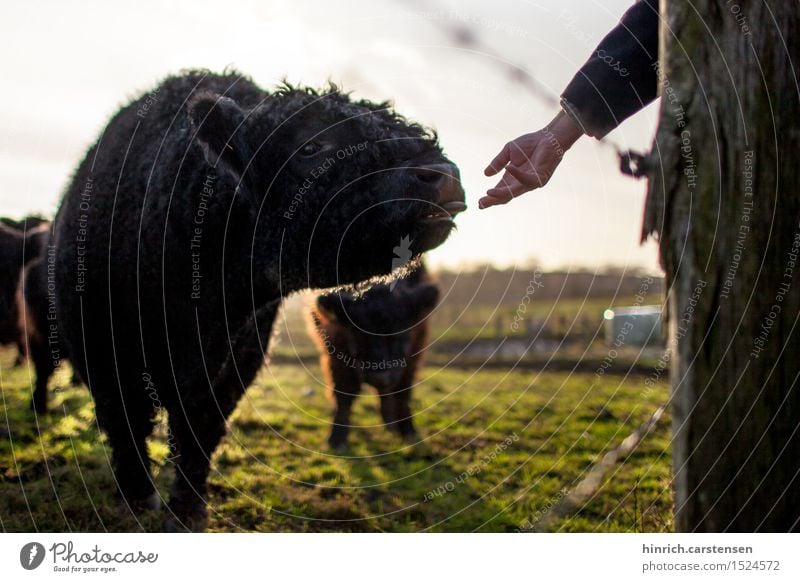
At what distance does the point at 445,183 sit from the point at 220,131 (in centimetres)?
146

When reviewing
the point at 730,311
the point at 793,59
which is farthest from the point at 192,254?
the point at 793,59

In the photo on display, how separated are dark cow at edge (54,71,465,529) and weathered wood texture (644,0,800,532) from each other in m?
1.30

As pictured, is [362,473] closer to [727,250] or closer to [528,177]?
[528,177]

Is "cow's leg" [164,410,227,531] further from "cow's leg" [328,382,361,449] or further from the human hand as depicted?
"cow's leg" [328,382,361,449]

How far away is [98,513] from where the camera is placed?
527 centimetres

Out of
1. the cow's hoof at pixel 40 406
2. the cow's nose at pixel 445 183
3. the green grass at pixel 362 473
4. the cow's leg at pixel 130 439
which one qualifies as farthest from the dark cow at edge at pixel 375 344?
the cow's nose at pixel 445 183

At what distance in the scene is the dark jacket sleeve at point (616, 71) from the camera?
346 cm

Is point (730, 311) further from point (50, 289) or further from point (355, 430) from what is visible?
point (355, 430)

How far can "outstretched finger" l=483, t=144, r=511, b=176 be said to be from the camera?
12.1ft

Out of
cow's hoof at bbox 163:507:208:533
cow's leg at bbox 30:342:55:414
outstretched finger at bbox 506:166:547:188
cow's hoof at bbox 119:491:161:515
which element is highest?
outstretched finger at bbox 506:166:547:188

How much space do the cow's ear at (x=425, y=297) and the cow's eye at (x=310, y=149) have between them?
4.48 meters

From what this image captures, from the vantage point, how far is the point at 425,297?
889 cm

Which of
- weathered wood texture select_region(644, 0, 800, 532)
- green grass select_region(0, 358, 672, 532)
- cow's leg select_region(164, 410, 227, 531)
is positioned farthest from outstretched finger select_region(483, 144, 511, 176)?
cow's leg select_region(164, 410, 227, 531)
